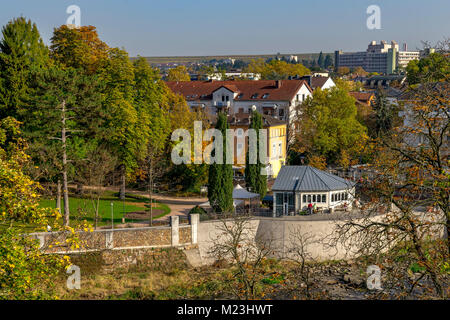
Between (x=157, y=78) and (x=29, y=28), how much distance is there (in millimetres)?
9965

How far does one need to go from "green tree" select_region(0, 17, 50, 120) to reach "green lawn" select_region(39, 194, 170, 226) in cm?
641

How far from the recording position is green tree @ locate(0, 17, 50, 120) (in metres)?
34.1

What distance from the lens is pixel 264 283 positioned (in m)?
28.2

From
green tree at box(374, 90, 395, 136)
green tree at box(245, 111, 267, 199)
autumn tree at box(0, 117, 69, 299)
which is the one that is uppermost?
green tree at box(374, 90, 395, 136)

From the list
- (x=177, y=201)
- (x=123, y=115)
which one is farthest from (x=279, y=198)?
(x=123, y=115)

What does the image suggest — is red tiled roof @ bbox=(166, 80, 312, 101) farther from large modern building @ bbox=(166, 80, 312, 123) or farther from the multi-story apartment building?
the multi-story apartment building

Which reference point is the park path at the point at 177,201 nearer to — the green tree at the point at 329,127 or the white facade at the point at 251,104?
the green tree at the point at 329,127

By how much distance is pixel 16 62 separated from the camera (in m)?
34.6

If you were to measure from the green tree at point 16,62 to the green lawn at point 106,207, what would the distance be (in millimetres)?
6409

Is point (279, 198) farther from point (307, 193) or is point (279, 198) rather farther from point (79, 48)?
point (79, 48)

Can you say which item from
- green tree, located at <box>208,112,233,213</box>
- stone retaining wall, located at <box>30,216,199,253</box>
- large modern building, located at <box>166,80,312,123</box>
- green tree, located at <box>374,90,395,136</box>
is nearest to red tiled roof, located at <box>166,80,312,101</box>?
large modern building, located at <box>166,80,312,123</box>

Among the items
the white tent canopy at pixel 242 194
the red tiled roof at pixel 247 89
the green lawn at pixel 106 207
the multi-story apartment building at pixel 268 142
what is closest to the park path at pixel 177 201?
the green lawn at pixel 106 207

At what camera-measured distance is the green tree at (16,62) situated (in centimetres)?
3406

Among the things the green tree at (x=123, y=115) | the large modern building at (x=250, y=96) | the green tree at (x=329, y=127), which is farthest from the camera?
the large modern building at (x=250, y=96)
